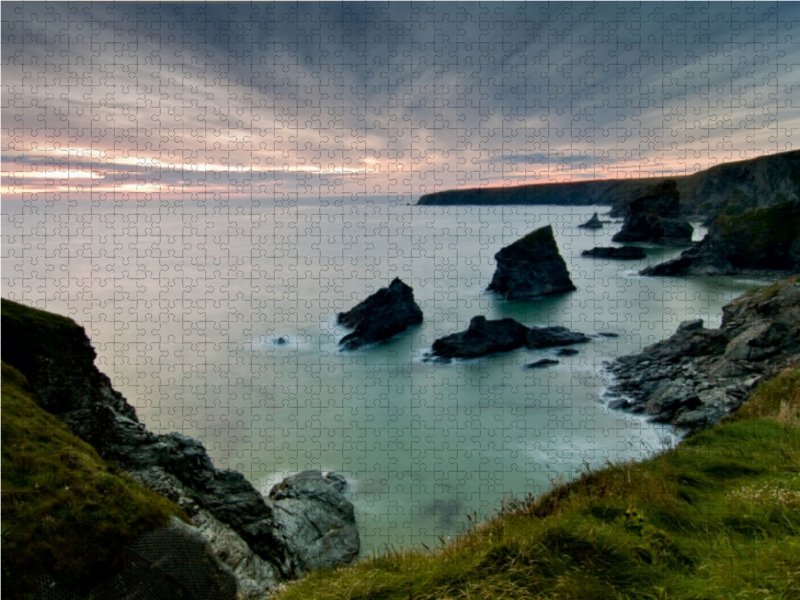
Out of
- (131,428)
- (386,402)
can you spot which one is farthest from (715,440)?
(386,402)

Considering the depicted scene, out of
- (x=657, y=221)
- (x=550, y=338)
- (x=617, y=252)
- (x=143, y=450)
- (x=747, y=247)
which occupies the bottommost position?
(x=550, y=338)

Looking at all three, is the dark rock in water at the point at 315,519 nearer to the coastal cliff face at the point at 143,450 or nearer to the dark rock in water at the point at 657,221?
the coastal cliff face at the point at 143,450

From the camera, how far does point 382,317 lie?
45.6 m

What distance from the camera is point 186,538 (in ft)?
27.4

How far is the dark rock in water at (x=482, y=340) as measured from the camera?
39.9 meters

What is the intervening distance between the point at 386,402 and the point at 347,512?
498 inches

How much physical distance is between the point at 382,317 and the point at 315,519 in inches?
1125

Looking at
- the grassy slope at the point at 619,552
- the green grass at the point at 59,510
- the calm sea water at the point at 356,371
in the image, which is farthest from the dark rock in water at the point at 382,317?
the grassy slope at the point at 619,552

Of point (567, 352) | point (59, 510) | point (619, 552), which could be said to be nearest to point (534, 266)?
point (567, 352)

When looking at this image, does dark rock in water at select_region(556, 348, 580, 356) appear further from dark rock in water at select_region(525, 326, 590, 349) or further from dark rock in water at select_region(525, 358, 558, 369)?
dark rock in water at select_region(525, 358, 558, 369)

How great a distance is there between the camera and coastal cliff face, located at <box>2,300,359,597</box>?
1098cm

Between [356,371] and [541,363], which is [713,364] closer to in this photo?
[541,363]

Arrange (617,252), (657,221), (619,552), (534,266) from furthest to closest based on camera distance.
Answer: (657,221) < (617,252) < (534,266) < (619,552)

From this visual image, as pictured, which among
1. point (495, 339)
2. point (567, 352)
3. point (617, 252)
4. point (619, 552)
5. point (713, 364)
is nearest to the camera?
point (619, 552)
